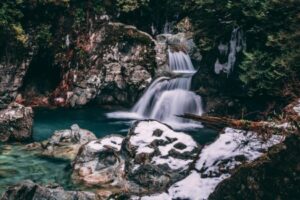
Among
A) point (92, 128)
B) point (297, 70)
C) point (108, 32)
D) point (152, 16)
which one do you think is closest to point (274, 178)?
point (297, 70)

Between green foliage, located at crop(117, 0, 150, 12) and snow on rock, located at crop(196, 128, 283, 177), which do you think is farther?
green foliage, located at crop(117, 0, 150, 12)

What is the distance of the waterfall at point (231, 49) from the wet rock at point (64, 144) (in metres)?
6.29

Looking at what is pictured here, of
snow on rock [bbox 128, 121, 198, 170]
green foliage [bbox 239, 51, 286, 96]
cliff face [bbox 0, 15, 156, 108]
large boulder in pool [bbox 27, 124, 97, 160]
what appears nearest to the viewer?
snow on rock [bbox 128, 121, 198, 170]

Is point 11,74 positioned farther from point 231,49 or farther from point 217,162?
point 217,162

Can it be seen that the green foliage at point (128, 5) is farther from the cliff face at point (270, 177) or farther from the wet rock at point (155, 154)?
the cliff face at point (270, 177)

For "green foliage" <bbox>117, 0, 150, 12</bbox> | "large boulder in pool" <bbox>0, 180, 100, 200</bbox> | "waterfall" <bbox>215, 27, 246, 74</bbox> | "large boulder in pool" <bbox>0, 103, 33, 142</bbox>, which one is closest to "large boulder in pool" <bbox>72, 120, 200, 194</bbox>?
"large boulder in pool" <bbox>0, 180, 100, 200</bbox>

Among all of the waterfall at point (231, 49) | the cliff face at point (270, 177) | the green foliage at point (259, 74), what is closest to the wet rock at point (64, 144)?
the green foliage at point (259, 74)

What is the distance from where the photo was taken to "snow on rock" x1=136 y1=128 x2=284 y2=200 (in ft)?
16.3

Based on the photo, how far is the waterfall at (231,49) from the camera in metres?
14.9

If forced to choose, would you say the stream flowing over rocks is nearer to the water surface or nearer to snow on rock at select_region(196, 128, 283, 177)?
snow on rock at select_region(196, 128, 283, 177)

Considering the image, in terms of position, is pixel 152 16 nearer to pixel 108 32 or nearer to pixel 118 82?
pixel 108 32

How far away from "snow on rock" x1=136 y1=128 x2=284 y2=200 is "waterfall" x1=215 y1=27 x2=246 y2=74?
10077mm

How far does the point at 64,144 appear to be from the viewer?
12.8 meters

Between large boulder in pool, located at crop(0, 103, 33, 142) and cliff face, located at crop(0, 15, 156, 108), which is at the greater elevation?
cliff face, located at crop(0, 15, 156, 108)
